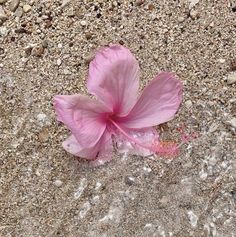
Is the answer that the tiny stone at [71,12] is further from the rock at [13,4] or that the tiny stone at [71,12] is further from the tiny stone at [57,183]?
the tiny stone at [57,183]

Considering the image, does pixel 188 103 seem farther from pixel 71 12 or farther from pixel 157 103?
pixel 71 12

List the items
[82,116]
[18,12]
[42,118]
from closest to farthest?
[82,116] < [42,118] < [18,12]

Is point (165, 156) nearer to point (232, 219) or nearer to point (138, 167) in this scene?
point (138, 167)

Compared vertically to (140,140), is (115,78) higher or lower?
higher

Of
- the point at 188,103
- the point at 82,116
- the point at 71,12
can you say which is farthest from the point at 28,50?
the point at 188,103

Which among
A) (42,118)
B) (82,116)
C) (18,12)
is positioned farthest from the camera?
(18,12)

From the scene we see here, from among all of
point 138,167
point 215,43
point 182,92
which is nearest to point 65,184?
point 138,167

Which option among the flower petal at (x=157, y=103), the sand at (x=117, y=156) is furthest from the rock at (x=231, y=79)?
the flower petal at (x=157, y=103)
